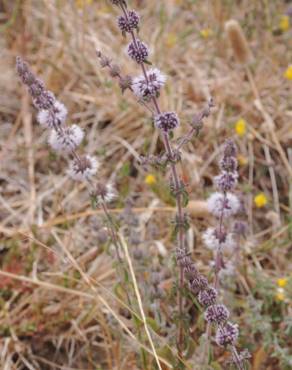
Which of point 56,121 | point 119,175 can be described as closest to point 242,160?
point 119,175

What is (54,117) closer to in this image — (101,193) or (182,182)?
(101,193)

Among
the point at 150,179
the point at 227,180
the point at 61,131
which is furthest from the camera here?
the point at 150,179

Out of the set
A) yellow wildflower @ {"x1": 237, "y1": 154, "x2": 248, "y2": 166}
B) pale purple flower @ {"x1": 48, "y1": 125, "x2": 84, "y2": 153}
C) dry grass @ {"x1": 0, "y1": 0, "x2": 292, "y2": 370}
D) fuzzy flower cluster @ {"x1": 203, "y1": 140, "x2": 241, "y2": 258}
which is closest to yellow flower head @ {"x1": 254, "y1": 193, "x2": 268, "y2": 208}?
dry grass @ {"x1": 0, "y1": 0, "x2": 292, "y2": 370}

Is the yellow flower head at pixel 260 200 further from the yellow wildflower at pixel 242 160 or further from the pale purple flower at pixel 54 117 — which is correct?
the pale purple flower at pixel 54 117

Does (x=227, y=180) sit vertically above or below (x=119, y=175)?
below

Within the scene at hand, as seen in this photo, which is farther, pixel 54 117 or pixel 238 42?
pixel 238 42

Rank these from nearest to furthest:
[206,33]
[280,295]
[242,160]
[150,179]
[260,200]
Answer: [280,295], [260,200], [150,179], [242,160], [206,33]

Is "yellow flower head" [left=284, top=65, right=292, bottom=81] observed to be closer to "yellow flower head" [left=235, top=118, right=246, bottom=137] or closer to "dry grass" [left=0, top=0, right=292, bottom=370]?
"dry grass" [left=0, top=0, right=292, bottom=370]

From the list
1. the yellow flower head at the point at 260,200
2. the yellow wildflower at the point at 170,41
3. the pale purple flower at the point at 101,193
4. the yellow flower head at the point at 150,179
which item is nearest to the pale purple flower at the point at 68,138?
the pale purple flower at the point at 101,193

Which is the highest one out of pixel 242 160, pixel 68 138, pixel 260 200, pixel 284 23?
pixel 284 23

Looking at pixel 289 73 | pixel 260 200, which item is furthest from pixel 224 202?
pixel 289 73
